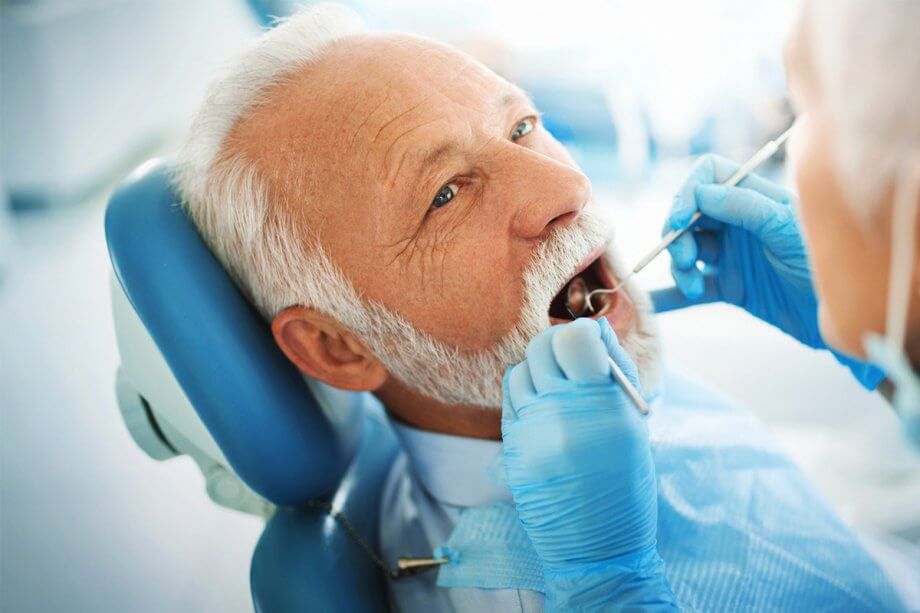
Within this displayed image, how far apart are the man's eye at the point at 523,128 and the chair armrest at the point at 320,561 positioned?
0.78 meters

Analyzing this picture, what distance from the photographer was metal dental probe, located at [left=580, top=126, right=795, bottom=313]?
1052 mm

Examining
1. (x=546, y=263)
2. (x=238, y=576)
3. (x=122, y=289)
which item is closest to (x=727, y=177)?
(x=546, y=263)

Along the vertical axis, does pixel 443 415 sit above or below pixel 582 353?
below

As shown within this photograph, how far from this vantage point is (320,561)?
1021 mm

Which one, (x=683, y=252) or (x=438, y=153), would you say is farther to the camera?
(x=683, y=252)

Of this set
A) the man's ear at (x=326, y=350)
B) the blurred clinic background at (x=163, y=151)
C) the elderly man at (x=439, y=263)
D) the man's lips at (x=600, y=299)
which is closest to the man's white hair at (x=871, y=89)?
the elderly man at (x=439, y=263)

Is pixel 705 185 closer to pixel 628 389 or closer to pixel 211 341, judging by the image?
pixel 628 389

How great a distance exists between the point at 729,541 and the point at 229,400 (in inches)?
34.7

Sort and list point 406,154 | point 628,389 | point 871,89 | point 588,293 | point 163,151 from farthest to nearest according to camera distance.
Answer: point 163,151
point 588,293
point 406,154
point 628,389
point 871,89

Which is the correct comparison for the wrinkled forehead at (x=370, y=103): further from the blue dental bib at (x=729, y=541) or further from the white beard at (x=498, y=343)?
the blue dental bib at (x=729, y=541)

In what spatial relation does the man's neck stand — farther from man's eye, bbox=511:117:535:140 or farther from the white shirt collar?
man's eye, bbox=511:117:535:140

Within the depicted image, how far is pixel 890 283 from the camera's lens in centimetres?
55

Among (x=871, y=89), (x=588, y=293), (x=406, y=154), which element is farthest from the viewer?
(x=588, y=293)

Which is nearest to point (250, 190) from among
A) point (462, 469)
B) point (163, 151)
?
point (462, 469)
